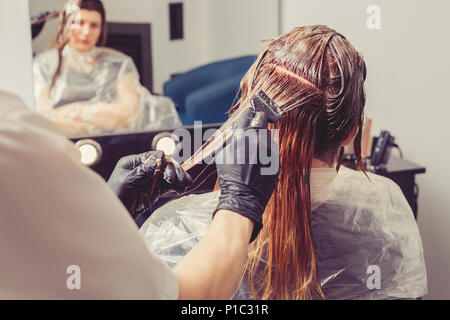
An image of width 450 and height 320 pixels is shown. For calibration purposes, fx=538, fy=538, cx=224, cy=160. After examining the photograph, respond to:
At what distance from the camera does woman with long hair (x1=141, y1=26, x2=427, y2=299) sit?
40.8 inches

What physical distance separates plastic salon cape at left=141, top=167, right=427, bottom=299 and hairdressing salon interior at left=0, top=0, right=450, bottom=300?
568mm

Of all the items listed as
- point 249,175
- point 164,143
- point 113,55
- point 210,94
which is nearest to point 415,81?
point 210,94

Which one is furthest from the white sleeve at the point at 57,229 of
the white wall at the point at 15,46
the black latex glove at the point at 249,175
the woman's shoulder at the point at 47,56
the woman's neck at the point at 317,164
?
the woman's shoulder at the point at 47,56

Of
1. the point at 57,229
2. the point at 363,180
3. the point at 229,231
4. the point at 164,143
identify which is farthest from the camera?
the point at 164,143

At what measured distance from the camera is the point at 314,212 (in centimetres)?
111

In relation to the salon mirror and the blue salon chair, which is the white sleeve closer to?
the salon mirror

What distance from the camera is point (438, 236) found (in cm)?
186

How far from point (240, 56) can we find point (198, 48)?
0.20 m

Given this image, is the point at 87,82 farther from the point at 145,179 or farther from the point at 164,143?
the point at 145,179

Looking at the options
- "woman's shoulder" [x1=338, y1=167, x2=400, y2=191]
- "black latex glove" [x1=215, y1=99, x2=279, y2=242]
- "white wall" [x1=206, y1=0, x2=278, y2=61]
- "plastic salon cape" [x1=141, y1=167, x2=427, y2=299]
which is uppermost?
"white wall" [x1=206, y1=0, x2=278, y2=61]

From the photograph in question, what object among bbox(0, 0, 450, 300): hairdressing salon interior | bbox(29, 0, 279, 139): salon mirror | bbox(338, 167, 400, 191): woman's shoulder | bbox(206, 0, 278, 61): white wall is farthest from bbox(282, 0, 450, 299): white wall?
bbox(338, 167, 400, 191): woman's shoulder

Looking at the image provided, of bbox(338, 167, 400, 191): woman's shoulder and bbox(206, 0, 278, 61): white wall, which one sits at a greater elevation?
bbox(206, 0, 278, 61): white wall

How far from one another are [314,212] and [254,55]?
1.11m

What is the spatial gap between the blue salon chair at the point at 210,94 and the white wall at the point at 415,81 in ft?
0.95
